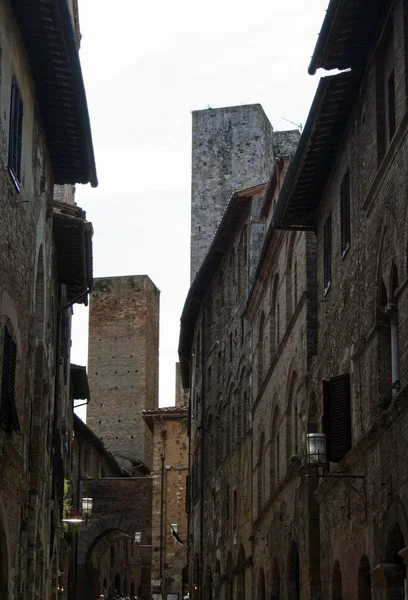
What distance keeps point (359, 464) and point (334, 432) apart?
4.97 ft

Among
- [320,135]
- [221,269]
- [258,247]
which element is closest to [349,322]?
[320,135]

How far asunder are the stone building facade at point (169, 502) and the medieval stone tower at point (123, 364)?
12890 millimetres

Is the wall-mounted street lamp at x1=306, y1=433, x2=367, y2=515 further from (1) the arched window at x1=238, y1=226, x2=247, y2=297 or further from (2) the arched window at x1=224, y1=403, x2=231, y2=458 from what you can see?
(2) the arched window at x1=224, y1=403, x2=231, y2=458

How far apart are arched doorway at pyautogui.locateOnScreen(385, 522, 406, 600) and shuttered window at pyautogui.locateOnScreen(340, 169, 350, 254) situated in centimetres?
503

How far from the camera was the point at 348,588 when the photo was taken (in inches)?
661

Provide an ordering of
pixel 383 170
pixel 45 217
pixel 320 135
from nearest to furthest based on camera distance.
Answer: pixel 383 170 < pixel 320 135 < pixel 45 217

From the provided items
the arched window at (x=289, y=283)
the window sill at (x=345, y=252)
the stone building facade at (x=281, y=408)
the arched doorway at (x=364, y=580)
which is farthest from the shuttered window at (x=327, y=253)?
the arched doorway at (x=364, y=580)

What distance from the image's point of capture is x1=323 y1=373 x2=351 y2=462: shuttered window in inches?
683

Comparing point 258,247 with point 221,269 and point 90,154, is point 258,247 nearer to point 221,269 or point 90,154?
point 221,269

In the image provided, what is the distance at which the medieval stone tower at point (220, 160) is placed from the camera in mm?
49719

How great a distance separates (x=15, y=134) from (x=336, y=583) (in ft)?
25.8

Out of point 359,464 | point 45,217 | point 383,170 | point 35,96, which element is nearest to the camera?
point 383,170

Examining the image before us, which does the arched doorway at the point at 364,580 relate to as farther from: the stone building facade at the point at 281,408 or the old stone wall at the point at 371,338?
the stone building facade at the point at 281,408

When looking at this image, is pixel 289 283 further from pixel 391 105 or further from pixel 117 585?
pixel 117 585
